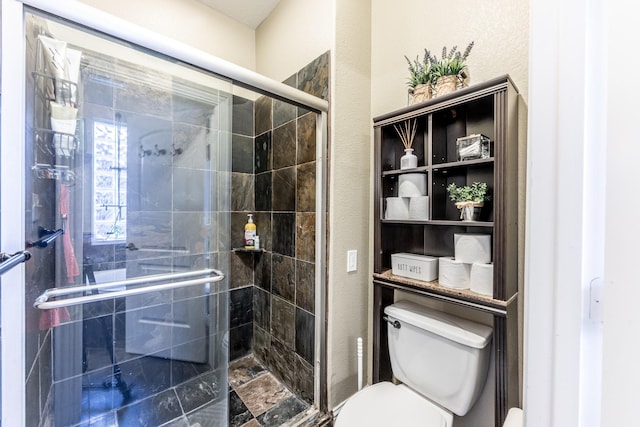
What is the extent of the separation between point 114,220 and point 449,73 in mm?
1686

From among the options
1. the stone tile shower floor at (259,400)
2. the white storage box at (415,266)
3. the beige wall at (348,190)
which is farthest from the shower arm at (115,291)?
the white storage box at (415,266)

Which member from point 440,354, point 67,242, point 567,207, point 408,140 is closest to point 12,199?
point 67,242

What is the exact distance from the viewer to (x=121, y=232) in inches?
52.7

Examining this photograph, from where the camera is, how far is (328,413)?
1.33m

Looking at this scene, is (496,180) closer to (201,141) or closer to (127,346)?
(201,141)

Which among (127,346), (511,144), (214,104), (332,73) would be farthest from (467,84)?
(127,346)

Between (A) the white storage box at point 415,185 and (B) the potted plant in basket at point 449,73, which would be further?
(A) the white storage box at point 415,185

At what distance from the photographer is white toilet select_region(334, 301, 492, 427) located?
966 millimetres

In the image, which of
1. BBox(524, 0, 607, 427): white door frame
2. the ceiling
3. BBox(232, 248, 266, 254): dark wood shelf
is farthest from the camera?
BBox(232, 248, 266, 254): dark wood shelf

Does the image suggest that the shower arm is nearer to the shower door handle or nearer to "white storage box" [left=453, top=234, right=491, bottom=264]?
the shower door handle

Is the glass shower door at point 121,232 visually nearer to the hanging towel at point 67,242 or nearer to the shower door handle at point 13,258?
the hanging towel at point 67,242

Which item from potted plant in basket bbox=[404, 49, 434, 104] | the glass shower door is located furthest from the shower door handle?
potted plant in basket bbox=[404, 49, 434, 104]

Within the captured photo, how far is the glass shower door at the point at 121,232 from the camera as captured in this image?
950mm

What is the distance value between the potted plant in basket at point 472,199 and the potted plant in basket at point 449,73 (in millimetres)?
395
